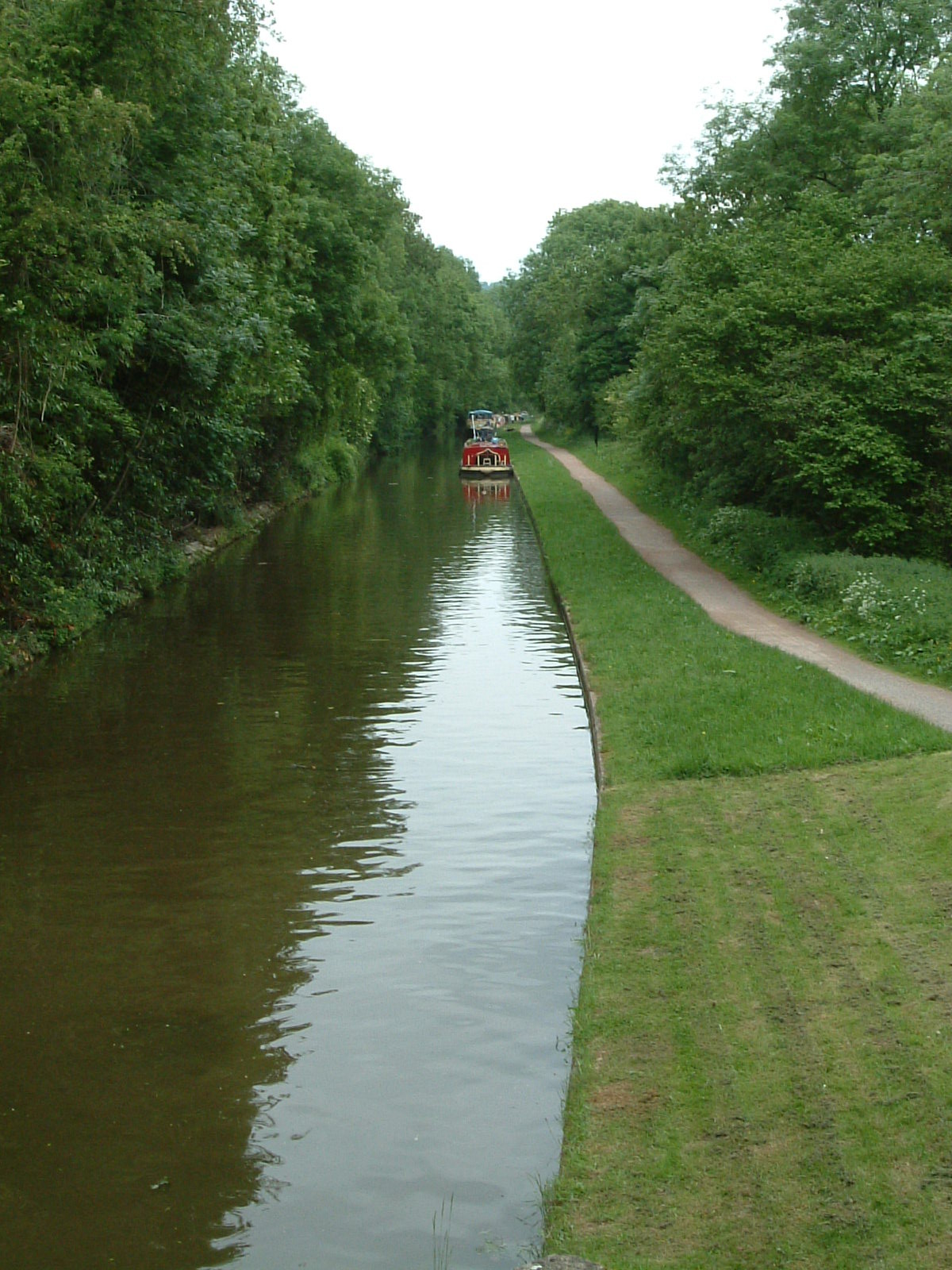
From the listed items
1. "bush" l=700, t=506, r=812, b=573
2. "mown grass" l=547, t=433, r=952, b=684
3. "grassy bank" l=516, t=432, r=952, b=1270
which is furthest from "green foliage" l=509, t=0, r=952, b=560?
"grassy bank" l=516, t=432, r=952, b=1270

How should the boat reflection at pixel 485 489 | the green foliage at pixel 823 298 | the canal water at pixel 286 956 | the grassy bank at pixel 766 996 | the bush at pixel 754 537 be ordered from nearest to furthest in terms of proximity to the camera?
1. the grassy bank at pixel 766 996
2. the canal water at pixel 286 956
3. the green foliage at pixel 823 298
4. the bush at pixel 754 537
5. the boat reflection at pixel 485 489

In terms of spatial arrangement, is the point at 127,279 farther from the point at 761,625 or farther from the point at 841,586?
the point at 841,586

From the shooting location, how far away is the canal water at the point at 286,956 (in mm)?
6016

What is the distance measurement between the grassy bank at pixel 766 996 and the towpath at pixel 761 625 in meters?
0.81

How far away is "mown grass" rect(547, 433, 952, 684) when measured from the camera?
1653 cm

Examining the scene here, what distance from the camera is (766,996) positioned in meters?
7.42

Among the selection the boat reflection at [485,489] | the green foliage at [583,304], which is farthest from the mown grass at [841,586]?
the boat reflection at [485,489]

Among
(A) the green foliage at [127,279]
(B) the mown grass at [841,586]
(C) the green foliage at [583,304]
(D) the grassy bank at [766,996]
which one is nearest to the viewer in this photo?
(D) the grassy bank at [766,996]

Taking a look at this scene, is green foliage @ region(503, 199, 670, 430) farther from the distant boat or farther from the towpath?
the towpath

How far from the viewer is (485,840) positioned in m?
11.1

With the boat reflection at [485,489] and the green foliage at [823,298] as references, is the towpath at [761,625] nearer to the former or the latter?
the green foliage at [823,298]

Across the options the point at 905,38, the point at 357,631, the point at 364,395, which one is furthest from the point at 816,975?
the point at 364,395

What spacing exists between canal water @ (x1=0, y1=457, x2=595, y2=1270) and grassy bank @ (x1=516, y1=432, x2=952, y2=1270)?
40 cm

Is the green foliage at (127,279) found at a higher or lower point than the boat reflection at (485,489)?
higher
